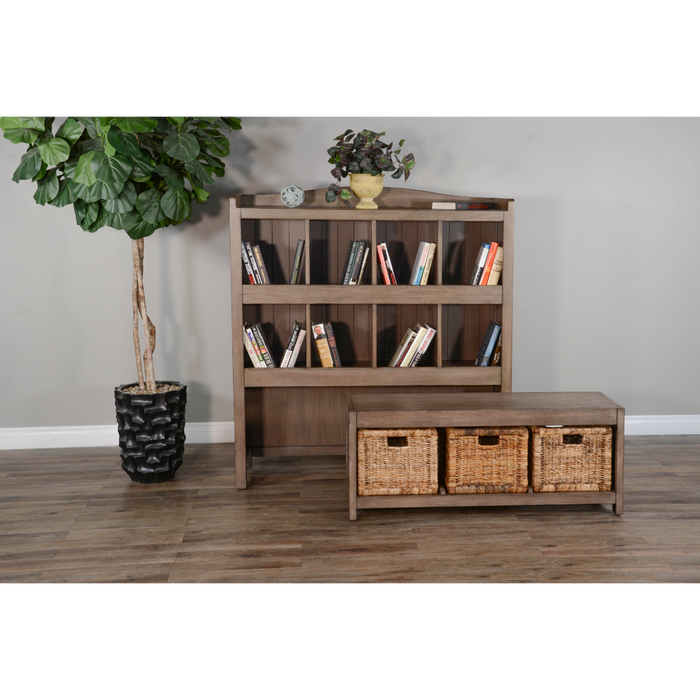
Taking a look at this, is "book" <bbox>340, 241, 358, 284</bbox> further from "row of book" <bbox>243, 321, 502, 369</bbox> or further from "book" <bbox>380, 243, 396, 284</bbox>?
"row of book" <bbox>243, 321, 502, 369</bbox>

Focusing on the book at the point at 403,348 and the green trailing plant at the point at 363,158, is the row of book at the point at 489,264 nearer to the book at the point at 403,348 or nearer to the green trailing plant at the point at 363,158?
the book at the point at 403,348

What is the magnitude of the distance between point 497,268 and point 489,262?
0.05m

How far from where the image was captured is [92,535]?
2.59 metres

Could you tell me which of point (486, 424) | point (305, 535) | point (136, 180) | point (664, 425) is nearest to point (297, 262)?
point (136, 180)

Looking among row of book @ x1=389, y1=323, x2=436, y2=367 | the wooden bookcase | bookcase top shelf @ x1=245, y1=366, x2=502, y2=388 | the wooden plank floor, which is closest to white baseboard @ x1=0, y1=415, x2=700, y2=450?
the wooden plank floor

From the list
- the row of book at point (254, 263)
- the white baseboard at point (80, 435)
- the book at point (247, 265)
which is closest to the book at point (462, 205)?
the row of book at point (254, 263)

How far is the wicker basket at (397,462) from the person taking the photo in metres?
2.73

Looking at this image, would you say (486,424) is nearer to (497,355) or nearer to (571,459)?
(571,459)

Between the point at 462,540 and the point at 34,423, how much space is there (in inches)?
104

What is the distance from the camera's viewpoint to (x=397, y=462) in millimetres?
2750

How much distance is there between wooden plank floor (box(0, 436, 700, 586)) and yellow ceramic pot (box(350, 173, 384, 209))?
1.38 m

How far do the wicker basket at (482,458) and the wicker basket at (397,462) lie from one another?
8 centimetres
